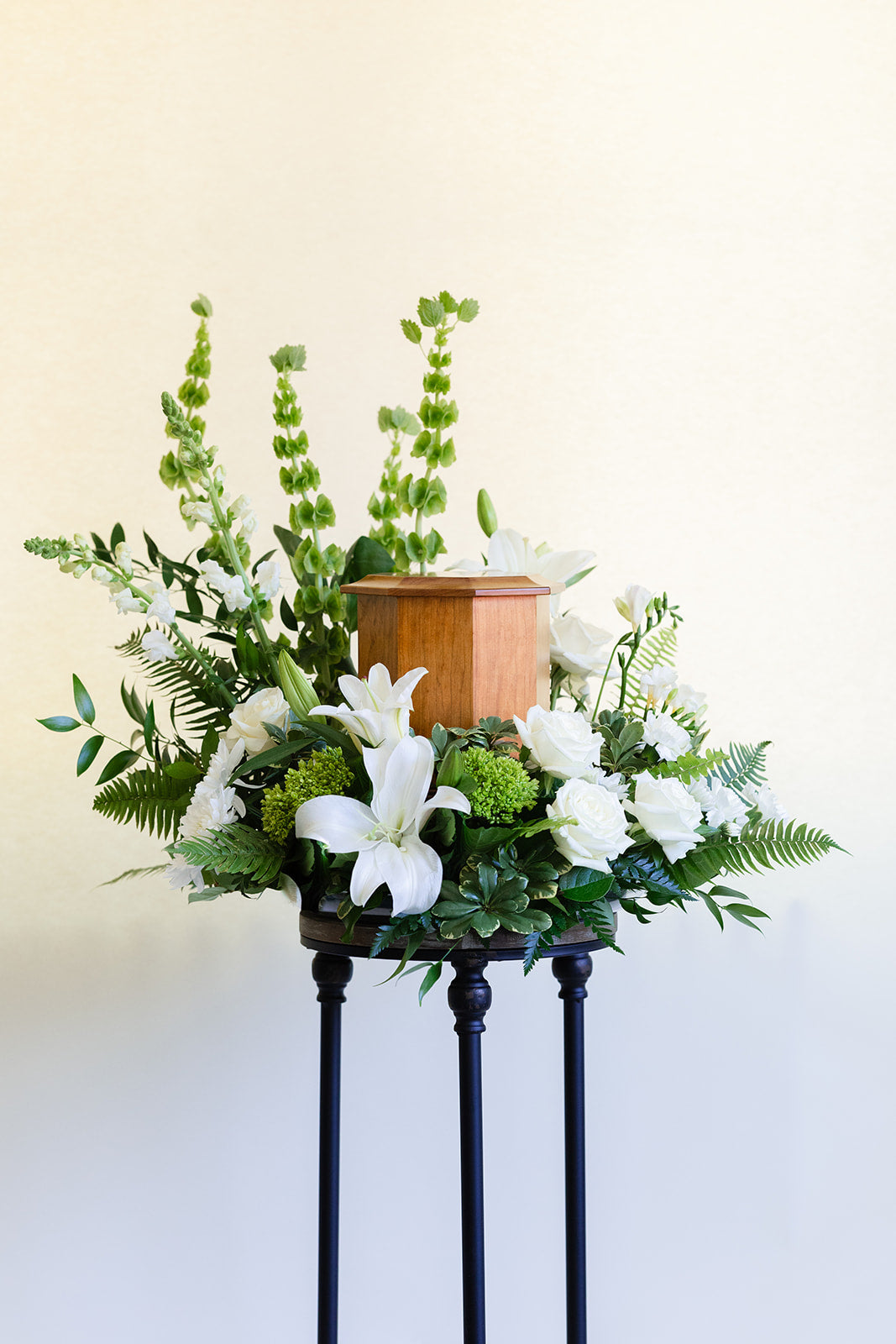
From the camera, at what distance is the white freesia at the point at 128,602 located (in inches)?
41.6

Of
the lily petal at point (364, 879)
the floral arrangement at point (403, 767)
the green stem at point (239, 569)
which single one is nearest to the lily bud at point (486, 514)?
the floral arrangement at point (403, 767)

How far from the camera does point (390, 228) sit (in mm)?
1781

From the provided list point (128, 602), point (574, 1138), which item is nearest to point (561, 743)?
point (128, 602)

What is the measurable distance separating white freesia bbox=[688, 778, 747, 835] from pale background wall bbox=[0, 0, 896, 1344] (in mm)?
778

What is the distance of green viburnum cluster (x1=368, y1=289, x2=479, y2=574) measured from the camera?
1188mm

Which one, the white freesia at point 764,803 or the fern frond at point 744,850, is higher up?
the white freesia at point 764,803

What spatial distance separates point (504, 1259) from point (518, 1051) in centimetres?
30

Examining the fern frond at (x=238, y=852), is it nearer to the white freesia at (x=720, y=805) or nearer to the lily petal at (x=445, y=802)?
the lily petal at (x=445, y=802)

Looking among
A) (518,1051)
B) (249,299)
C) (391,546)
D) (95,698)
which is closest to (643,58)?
(249,299)

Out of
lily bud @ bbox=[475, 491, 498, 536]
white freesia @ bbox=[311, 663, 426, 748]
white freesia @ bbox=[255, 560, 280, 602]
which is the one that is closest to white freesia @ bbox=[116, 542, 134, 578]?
white freesia @ bbox=[255, 560, 280, 602]

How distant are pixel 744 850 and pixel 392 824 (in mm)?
302

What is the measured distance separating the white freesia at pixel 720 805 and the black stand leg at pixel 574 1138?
0.29 meters

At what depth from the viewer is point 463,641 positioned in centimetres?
103

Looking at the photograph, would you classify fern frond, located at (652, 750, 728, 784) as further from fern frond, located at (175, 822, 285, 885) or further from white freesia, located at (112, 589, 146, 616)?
white freesia, located at (112, 589, 146, 616)
